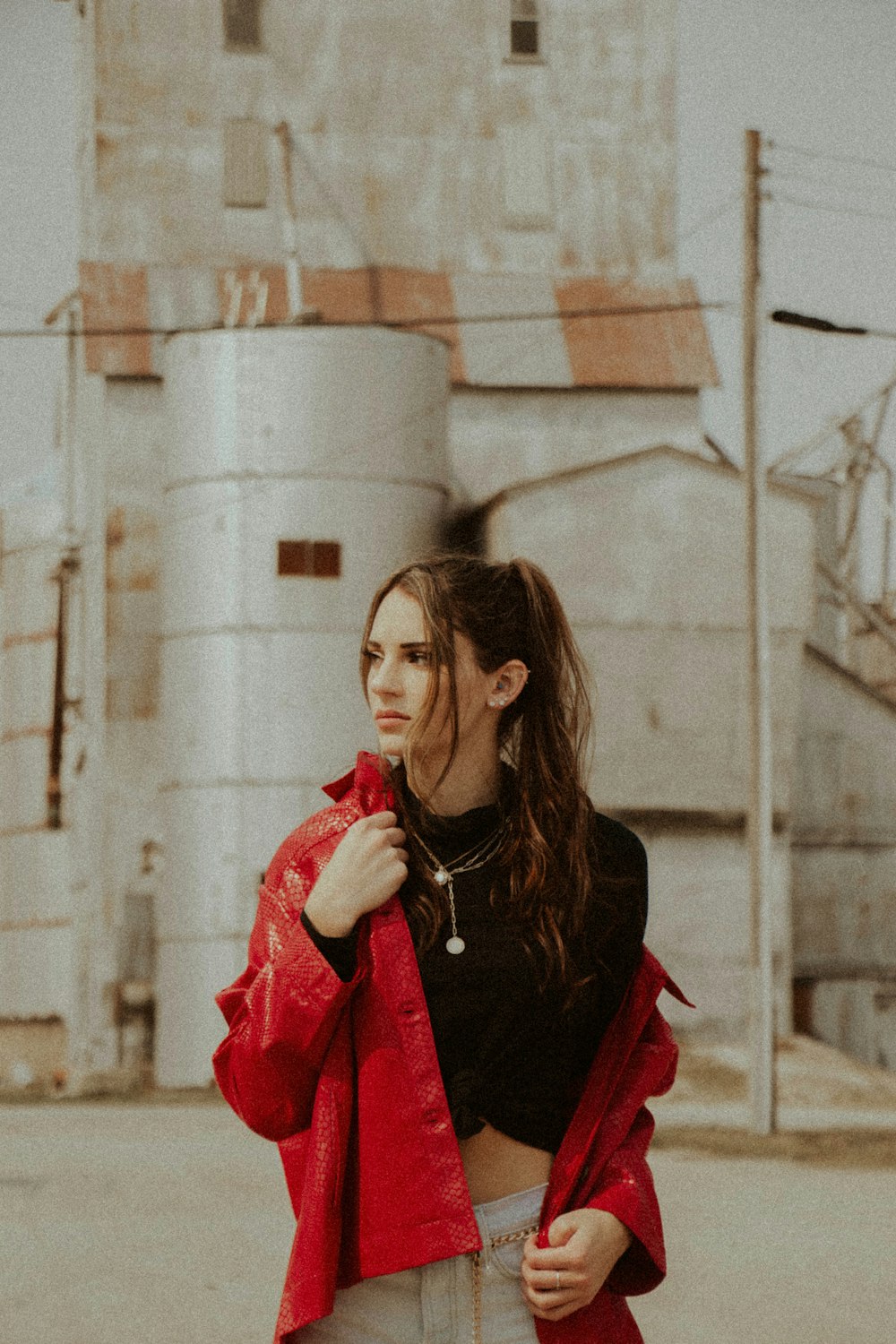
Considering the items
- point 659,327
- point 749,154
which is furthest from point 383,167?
point 749,154

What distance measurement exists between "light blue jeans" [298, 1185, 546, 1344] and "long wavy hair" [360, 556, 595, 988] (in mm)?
405

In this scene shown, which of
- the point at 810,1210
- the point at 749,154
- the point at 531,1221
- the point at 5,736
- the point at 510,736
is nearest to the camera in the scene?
the point at 531,1221

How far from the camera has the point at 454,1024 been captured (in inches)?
115

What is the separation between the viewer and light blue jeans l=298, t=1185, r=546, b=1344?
9.45 feet

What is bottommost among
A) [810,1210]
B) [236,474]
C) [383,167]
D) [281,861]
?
[810,1210]

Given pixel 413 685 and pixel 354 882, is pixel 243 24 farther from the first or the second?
pixel 354 882

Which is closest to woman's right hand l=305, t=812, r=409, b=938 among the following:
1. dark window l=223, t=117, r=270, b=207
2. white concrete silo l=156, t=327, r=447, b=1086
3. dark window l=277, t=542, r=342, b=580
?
white concrete silo l=156, t=327, r=447, b=1086

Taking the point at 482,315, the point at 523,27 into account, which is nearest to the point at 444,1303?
the point at 482,315

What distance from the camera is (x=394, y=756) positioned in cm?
311

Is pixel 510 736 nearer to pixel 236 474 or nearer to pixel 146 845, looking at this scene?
pixel 236 474

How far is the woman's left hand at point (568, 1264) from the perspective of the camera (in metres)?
2.87

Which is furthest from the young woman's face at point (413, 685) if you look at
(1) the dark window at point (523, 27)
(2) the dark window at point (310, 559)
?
(1) the dark window at point (523, 27)

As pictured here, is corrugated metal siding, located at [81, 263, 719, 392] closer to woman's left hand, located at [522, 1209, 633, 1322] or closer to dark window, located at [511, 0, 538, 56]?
dark window, located at [511, 0, 538, 56]

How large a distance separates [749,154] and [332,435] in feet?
28.9
